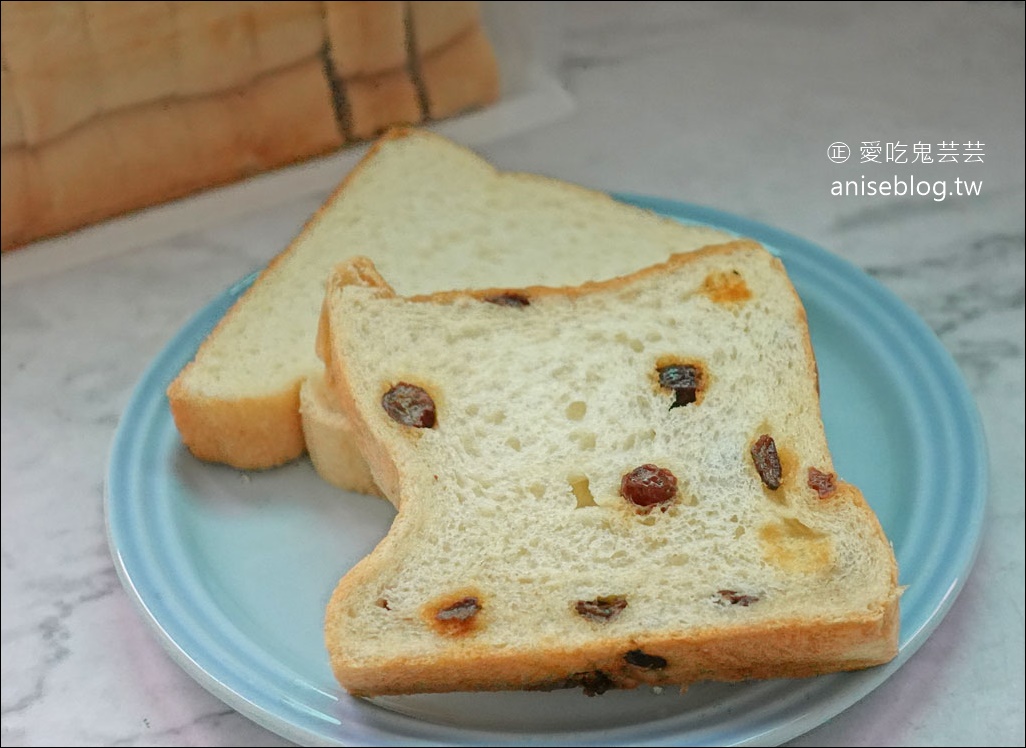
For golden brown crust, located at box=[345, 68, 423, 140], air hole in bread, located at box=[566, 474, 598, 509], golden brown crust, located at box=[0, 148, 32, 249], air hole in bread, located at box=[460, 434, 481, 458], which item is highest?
golden brown crust, located at box=[345, 68, 423, 140]

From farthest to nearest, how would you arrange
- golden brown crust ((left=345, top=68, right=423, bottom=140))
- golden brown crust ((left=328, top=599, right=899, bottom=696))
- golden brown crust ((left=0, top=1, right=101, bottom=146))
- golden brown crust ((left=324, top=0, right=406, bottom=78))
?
golden brown crust ((left=345, top=68, right=423, bottom=140)), golden brown crust ((left=324, top=0, right=406, bottom=78)), golden brown crust ((left=0, top=1, right=101, bottom=146)), golden brown crust ((left=328, top=599, right=899, bottom=696))

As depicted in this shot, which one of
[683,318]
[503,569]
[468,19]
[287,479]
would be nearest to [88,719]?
[287,479]

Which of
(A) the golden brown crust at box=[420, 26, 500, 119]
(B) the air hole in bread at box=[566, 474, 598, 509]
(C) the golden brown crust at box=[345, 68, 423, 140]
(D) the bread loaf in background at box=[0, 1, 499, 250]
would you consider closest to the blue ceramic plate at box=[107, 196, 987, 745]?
(B) the air hole in bread at box=[566, 474, 598, 509]

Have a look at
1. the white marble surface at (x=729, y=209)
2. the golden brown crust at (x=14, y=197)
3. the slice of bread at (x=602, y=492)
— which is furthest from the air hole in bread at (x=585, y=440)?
the golden brown crust at (x=14, y=197)

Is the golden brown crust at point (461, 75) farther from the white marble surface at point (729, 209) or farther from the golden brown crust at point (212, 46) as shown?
the golden brown crust at point (212, 46)

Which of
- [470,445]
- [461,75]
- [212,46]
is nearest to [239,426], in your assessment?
[470,445]

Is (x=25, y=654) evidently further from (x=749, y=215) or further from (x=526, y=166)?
(x=749, y=215)

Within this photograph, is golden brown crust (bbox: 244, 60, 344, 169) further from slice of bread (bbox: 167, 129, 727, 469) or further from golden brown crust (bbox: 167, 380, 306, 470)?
golden brown crust (bbox: 167, 380, 306, 470)
